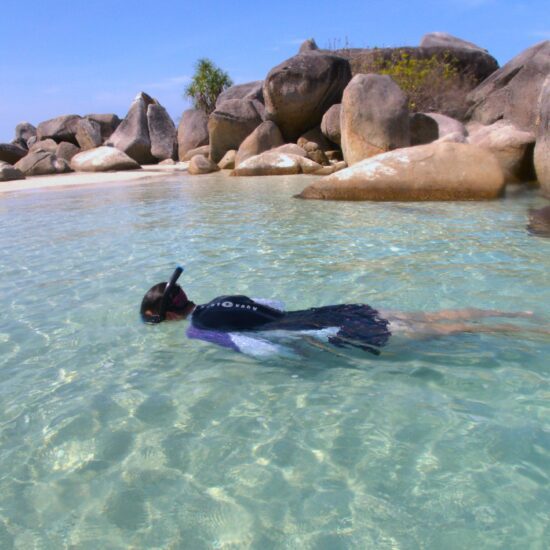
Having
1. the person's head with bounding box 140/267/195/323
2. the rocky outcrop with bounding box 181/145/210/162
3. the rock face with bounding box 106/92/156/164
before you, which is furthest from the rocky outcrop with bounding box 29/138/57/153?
the person's head with bounding box 140/267/195/323

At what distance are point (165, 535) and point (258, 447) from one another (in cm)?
58

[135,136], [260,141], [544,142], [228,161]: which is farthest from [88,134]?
[544,142]

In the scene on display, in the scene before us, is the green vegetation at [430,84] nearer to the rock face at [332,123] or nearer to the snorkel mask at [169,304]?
the rock face at [332,123]

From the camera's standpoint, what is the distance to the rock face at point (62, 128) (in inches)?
1091

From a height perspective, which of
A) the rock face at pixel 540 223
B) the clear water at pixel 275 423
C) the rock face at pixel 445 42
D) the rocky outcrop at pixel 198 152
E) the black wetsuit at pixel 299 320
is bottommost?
the clear water at pixel 275 423

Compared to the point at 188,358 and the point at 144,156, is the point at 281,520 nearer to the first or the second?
the point at 188,358

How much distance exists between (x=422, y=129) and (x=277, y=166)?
15.1 ft

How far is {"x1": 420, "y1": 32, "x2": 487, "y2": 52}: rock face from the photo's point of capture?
21916mm

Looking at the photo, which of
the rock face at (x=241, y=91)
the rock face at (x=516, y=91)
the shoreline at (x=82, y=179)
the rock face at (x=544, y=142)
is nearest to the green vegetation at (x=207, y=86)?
the rock face at (x=241, y=91)

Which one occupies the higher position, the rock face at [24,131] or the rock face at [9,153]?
the rock face at [24,131]

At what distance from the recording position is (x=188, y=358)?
3.34m

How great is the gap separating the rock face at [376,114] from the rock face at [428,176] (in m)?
4.12

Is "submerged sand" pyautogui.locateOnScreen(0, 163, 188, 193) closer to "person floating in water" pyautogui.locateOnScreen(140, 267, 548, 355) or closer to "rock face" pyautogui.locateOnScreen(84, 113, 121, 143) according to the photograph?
"rock face" pyautogui.locateOnScreen(84, 113, 121, 143)

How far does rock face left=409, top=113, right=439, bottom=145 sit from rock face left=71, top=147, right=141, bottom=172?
41.8 ft
